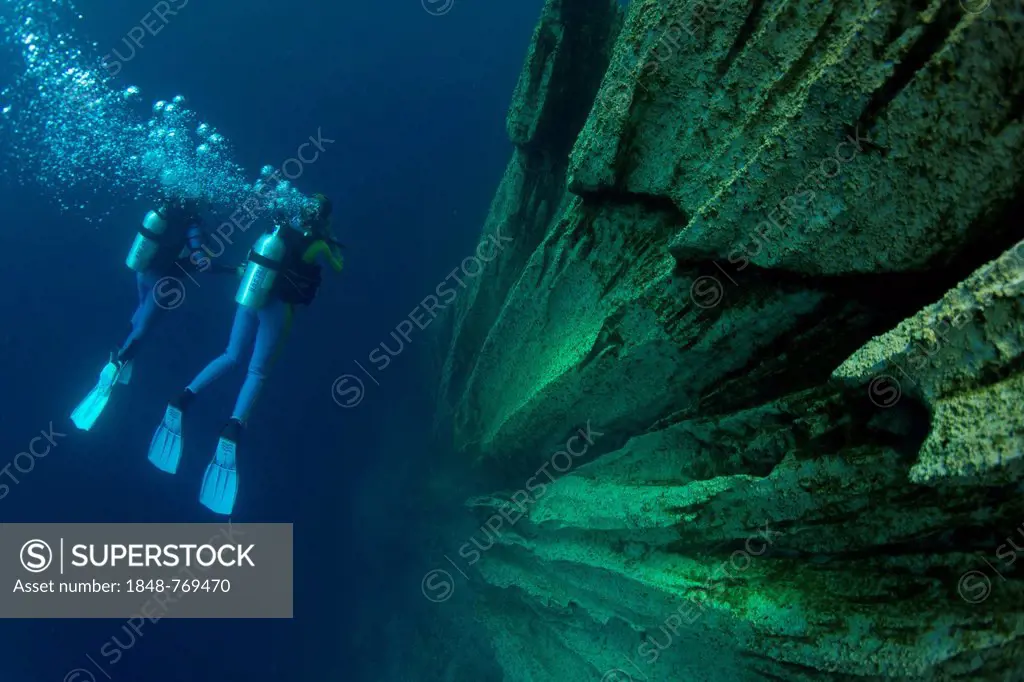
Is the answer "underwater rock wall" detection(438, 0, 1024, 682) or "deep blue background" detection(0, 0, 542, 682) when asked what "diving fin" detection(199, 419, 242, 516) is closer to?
"deep blue background" detection(0, 0, 542, 682)

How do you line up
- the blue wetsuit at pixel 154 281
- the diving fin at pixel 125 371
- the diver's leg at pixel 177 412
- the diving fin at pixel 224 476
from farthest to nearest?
the diving fin at pixel 125 371 < the blue wetsuit at pixel 154 281 < the diver's leg at pixel 177 412 < the diving fin at pixel 224 476

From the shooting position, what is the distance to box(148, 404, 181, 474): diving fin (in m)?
8.70

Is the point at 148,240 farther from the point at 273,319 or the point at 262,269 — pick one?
the point at 262,269

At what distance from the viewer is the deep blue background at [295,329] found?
47.8 feet

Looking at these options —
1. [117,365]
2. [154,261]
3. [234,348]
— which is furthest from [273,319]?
[117,365]

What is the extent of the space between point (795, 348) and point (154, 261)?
31.7 ft

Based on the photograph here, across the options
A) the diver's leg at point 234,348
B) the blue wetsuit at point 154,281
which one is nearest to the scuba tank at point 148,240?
the blue wetsuit at point 154,281

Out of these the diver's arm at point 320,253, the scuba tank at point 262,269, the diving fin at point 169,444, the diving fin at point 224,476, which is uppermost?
the diver's arm at point 320,253

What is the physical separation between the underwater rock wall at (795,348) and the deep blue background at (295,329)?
9060 mm

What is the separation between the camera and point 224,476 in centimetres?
845

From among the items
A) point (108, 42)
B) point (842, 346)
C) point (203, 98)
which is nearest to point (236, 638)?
point (203, 98)

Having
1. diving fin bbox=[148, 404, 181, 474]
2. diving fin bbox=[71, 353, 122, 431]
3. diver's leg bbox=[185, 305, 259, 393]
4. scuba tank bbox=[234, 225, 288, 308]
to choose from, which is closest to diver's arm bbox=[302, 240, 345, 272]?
scuba tank bbox=[234, 225, 288, 308]

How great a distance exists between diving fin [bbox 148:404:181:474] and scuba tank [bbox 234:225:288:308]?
8.13 feet

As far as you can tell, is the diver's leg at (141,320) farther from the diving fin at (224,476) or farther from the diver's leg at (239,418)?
the diving fin at (224,476)
